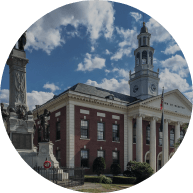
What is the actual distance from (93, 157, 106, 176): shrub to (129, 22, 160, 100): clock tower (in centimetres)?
334

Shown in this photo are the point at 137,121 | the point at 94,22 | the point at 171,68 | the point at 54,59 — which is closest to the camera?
the point at 54,59

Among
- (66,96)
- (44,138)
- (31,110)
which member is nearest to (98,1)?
(66,96)

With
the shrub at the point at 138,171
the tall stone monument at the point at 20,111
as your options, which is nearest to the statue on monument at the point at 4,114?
the tall stone monument at the point at 20,111

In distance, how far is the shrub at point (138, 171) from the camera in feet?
38.1

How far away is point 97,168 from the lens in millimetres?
10633

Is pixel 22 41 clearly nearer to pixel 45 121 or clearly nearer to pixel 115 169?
pixel 45 121

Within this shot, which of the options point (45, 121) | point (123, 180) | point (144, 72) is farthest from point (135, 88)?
point (45, 121)

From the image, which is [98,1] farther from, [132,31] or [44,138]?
[44,138]

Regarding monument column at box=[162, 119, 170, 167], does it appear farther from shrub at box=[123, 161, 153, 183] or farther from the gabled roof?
the gabled roof

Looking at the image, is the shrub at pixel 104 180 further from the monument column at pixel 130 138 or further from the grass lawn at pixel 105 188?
the monument column at pixel 130 138

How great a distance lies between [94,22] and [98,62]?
5.75 feet

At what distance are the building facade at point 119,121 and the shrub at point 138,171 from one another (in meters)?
0.25

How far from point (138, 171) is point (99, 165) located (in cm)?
193

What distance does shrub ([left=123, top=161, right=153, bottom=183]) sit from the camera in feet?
38.1
